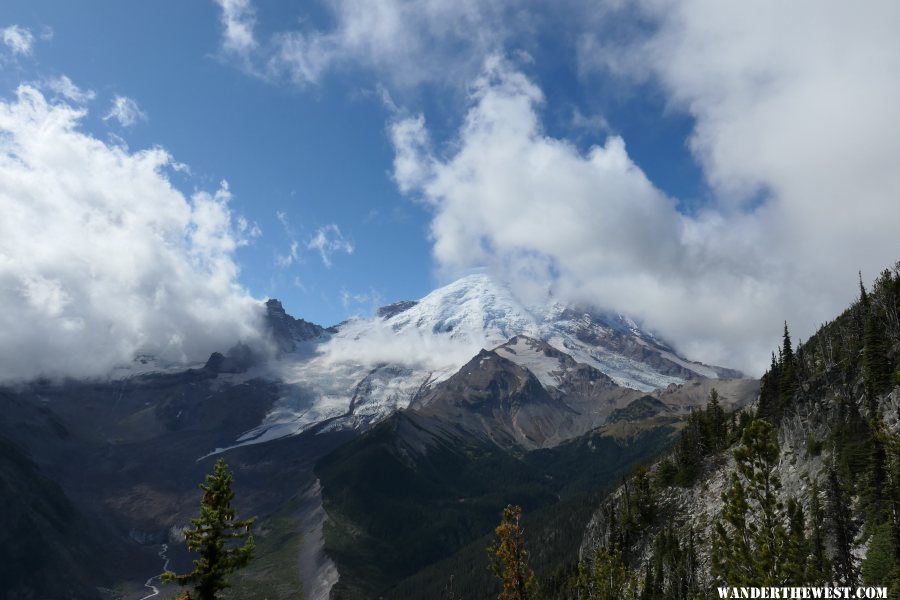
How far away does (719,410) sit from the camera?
501 ft

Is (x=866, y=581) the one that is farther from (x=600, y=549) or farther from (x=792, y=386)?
(x=792, y=386)

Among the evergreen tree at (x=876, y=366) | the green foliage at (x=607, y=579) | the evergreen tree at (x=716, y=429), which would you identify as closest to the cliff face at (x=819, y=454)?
the evergreen tree at (x=876, y=366)

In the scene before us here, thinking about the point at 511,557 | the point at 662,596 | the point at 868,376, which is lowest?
the point at 662,596

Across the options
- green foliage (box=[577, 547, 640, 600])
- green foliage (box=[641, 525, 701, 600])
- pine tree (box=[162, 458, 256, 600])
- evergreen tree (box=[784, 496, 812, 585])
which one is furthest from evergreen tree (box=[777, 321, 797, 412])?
pine tree (box=[162, 458, 256, 600])

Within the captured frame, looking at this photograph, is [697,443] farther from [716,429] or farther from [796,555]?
[796,555]

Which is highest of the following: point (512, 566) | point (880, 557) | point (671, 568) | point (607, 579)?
point (880, 557)

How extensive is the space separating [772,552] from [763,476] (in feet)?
11.9

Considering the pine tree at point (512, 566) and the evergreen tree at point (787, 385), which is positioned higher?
the evergreen tree at point (787, 385)

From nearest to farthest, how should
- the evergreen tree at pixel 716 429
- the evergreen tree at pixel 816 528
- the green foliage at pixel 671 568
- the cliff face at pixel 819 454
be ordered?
the evergreen tree at pixel 816 528 < the cliff face at pixel 819 454 < the green foliage at pixel 671 568 < the evergreen tree at pixel 716 429

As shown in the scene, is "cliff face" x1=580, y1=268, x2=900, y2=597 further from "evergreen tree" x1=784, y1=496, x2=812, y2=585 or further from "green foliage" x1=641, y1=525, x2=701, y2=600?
"evergreen tree" x1=784, y1=496, x2=812, y2=585

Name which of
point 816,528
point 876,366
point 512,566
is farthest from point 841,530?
point 512,566

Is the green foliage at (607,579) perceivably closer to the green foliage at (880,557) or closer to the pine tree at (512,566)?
the pine tree at (512,566)

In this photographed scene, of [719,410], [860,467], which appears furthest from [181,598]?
[719,410]

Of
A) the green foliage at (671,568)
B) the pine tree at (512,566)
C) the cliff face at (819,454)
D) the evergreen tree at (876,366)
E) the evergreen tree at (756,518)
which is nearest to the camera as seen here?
the evergreen tree at (756,518)
